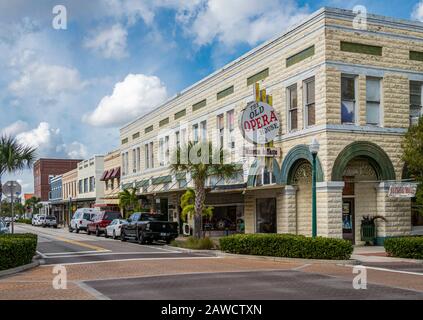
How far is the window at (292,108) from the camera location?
25719 millimetres

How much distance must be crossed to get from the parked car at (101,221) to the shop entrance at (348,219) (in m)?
19.0

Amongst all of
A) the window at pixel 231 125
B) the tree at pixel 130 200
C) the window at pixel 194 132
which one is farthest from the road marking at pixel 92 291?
the tree at pixel 130 200

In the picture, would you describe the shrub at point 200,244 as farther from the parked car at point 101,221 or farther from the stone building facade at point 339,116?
the parked car at point 101,221

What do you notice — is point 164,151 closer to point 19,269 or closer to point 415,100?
point 415,100

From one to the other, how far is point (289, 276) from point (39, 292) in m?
6.27

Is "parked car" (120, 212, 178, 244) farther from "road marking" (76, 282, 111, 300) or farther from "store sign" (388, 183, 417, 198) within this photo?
"road marking" (76, 282, 111, 300)

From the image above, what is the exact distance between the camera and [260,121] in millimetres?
26359

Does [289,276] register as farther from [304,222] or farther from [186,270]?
[304,222]

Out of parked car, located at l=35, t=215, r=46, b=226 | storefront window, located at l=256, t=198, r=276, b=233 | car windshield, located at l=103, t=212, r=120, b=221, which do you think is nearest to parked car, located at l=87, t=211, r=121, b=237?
car windshield, located at l=103, t=212, r=120, b=221

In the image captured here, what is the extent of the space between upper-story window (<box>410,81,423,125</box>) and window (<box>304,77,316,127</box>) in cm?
441

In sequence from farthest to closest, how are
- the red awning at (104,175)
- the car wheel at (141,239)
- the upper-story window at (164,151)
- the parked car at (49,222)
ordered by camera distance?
the parked car at (49,222) → the red awning at (104,175) → the upper-story window at (164,151) → the car wheel at (141,239)

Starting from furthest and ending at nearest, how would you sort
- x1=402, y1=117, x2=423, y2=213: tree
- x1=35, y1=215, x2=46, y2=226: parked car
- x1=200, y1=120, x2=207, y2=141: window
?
x1=35, y1=215, x2=46, y2=226: parked car → x1=200, y1=120, x2=207, y2=141: window → x1=402, y1=117, x2=423, y2=213: tree

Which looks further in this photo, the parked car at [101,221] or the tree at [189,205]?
the parked car at [101,221]

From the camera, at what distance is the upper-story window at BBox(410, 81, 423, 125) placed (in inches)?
993
